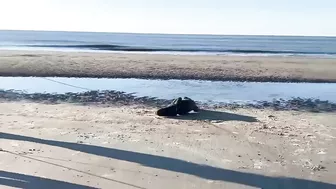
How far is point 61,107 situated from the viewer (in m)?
15.6

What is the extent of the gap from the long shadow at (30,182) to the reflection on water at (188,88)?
11.0m

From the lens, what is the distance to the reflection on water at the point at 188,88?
1956 cm

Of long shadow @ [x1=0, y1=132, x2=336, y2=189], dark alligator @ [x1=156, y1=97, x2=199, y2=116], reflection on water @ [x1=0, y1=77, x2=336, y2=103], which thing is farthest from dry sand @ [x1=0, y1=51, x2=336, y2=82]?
long shadow @ [x1=0, y1=132, x2=336, y2=189]

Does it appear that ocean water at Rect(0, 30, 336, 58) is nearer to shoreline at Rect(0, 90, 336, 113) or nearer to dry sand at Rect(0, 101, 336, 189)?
shoreline at Rect(0, 90, 336, 113)

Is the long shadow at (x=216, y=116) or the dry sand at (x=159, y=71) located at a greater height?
the long shadow at (x=216, y=116)

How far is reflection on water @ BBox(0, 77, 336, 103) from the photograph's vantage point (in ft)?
64.2

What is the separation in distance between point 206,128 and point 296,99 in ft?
25.6

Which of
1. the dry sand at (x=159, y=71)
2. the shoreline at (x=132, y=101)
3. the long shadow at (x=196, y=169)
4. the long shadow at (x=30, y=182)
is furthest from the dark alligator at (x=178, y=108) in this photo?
the dry sand at (x=159, y=71)

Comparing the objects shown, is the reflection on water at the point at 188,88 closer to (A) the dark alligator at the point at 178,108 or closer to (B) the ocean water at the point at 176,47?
(A) the dark alligator at the point at 178,108

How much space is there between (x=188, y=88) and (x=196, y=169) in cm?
1396

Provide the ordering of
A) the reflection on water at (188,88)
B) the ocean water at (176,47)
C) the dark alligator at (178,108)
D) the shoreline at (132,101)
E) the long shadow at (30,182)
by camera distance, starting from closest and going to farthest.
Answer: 1. the long shadow at (30,182)
2. the dark alligator at (178,108)
3. the shoreline at (132,101)
4. the reflection on water at (188,88)
5. the ocean water at (176,47)

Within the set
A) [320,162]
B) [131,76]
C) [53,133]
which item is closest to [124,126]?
[53,133]

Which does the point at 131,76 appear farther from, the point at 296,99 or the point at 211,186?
the point at 211,186

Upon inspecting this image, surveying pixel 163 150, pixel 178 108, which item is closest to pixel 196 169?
pixel 163 150
